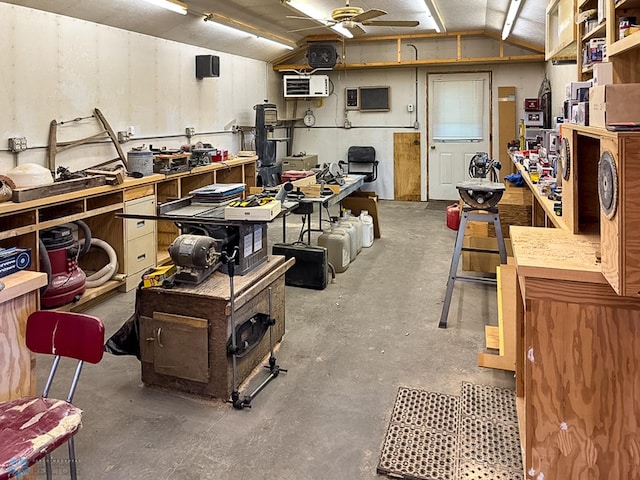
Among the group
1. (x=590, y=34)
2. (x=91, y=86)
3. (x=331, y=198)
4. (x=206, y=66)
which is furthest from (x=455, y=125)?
(x=91, y=86)

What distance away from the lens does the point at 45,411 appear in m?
1.68

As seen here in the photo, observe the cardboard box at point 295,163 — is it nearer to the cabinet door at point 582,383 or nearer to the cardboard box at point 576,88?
the cardboard box at point 576,88

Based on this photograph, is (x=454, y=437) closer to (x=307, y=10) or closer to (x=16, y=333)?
(x=16, y=333)

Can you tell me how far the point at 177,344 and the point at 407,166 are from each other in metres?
7.46

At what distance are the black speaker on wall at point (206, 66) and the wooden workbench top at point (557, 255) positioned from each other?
545 centimetres

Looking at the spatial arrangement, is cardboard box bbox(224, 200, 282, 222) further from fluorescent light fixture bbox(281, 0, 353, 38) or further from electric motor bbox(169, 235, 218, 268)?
fluorescent light fixture bbox(281, 0, 353, 38)

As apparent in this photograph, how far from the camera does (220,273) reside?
10.1 feet

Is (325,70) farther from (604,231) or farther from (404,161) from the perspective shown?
(604,231)

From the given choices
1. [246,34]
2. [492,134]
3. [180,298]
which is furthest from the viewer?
[492,134]

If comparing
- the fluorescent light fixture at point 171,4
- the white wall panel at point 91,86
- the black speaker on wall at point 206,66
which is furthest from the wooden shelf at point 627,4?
the black speaker on wall at point 206,66

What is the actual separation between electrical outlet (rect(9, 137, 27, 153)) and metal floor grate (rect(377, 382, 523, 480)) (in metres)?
3.54

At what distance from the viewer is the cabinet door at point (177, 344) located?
9.14ft

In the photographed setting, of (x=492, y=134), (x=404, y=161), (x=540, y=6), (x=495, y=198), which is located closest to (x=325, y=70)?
(x=404, y=161)

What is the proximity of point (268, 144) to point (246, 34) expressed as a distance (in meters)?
1.58
